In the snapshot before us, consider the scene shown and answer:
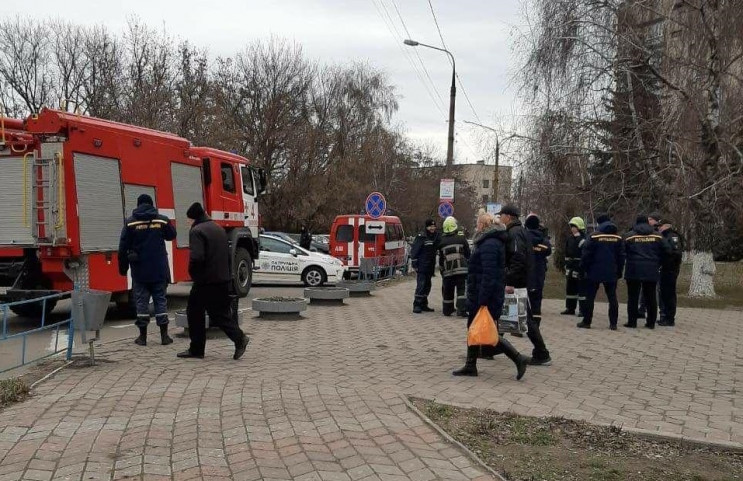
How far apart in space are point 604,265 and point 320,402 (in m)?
7.07

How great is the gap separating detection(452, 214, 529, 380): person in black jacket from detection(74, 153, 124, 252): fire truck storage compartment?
6.35 m

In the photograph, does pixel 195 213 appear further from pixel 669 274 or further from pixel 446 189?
pixel 446 189

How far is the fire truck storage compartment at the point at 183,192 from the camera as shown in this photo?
12883 millimetres

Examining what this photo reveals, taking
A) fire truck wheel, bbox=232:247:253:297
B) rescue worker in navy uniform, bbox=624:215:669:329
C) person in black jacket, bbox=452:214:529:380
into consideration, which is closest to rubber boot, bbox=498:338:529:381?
person in black jacket, bbox=452:214:529:380

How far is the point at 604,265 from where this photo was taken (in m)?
11.3

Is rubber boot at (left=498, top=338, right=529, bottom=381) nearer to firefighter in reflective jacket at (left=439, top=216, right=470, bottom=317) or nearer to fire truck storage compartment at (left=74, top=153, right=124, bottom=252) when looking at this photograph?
firefighter in reflective jacket at (left=439, top=216, right=470, bottom=317)

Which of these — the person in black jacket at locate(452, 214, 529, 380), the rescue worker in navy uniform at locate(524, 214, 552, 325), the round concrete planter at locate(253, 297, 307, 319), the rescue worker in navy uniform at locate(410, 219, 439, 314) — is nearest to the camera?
the person in black jacket at locate(452, 214, 529, 380)

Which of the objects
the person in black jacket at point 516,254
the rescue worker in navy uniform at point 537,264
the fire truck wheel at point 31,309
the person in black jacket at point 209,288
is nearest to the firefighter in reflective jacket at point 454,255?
the rescue worker in navy uniform at point 537,264

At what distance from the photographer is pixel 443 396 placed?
623 cm

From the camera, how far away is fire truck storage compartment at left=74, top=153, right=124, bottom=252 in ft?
34.1

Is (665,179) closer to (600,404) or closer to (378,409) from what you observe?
(600,404)

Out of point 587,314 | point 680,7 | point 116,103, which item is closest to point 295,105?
point 116,103

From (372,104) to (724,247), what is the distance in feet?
80.4

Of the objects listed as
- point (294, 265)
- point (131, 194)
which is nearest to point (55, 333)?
point (131, 194)
